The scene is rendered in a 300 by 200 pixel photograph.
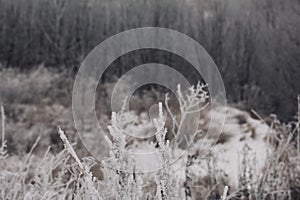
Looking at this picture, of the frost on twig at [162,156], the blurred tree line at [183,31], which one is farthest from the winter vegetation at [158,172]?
the blurred tree line at [183,31]

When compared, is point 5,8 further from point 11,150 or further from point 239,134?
point 239,134

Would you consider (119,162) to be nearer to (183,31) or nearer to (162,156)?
(162,156)

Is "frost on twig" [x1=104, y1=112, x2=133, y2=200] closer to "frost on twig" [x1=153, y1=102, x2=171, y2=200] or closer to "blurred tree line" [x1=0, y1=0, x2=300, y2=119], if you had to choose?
"frost on twig" [x1=153, y1=102, x2=171, y2=200]

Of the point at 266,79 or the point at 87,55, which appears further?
the point at 87,55

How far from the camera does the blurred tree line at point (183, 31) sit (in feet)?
60.4

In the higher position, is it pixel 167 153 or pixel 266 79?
pixel 266 79

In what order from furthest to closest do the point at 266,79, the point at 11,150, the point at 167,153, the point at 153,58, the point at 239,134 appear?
the point at 153,58
the point at 266,79
the point at 239,134
the point at 11,150
the point at 167,153

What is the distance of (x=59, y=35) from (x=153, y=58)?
4.16m

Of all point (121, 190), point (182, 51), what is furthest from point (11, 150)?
point (121, 190)

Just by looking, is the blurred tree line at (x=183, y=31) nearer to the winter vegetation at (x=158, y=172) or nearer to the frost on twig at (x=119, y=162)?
the winter vegetation at (x=158, y=172)

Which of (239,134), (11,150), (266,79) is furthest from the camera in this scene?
(266,79)

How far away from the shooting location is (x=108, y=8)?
2062 centimetres

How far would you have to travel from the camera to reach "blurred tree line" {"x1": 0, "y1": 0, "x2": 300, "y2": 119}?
60.4ft

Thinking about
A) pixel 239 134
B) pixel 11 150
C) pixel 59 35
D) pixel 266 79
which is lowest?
pixel 11 150
